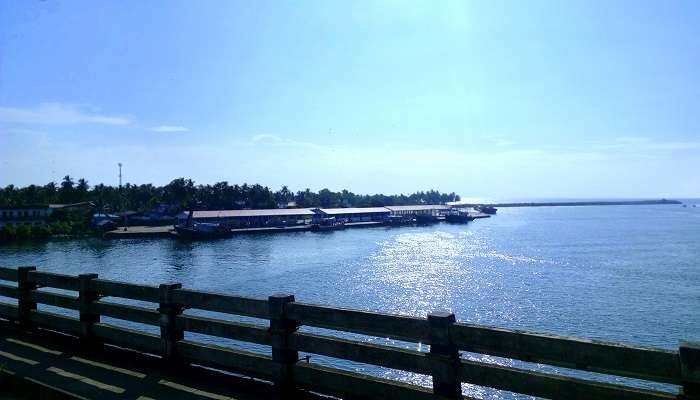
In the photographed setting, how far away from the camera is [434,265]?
2512 inches

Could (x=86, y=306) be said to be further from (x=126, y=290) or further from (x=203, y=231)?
(x=203, y=231)

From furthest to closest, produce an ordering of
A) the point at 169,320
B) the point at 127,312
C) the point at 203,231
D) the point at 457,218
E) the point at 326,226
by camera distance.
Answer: the point at 457,218
the point at 326,226
the point at 203,231
the point at 127,312
the point at 169,320

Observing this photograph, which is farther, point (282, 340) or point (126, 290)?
point (126, 290)

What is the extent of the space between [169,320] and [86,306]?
2.12 m

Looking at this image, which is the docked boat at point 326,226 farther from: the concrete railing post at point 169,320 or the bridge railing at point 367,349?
the concrete railing post at point 169,320

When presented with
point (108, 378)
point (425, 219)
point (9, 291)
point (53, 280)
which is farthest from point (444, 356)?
point (425, 219)

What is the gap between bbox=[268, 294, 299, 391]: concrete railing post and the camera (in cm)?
608

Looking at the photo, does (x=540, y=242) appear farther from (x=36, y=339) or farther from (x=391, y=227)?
(x=36, y=339)

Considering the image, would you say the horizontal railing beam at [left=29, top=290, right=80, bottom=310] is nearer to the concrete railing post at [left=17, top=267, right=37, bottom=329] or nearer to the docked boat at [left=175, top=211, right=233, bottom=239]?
the concrete railing post at [left=17, top=267, right=37, bottom=329]

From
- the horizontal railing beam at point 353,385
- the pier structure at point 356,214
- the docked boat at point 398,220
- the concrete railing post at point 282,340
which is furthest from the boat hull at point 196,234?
the horizontal railing beam at point 353,385

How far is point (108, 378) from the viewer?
6797mm

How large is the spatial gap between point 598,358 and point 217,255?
76278mm

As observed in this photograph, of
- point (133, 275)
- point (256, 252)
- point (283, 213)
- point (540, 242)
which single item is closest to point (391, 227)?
point (283, 213)

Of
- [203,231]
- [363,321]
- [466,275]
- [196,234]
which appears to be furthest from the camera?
[203,231]
